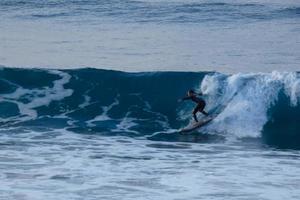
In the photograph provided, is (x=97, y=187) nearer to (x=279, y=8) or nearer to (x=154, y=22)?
(x=154, y=22)

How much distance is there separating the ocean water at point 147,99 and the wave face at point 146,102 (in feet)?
0.10

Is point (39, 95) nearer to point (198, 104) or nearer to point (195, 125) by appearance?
point (198, 104)

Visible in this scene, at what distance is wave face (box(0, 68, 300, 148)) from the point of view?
20.2 meters

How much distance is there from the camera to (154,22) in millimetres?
31344

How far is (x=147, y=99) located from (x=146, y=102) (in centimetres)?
19

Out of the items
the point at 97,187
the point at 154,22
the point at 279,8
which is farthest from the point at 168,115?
the point at 279,8

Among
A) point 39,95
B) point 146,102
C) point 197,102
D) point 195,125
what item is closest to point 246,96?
point 197,102

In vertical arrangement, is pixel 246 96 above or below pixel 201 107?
above

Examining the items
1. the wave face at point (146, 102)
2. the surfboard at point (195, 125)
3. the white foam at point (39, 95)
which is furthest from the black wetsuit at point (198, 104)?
the white foam at point (39, 95)

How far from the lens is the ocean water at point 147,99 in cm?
1466

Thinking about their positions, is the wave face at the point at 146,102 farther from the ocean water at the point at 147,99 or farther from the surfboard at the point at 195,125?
the surfboard at the point at 195,125

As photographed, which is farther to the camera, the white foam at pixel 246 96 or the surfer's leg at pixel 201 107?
the surfer's leg at pixel 201 107

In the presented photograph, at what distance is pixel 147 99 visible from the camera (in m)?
22.5

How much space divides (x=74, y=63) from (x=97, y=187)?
10.9 metres
